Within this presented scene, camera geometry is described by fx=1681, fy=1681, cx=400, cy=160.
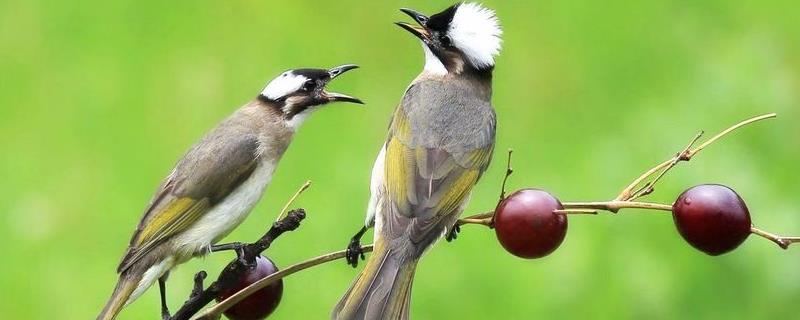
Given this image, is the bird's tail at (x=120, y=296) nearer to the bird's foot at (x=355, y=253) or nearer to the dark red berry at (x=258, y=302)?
the dark red berry at (x=258, y=302)

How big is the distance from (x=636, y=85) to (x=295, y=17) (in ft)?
6.33

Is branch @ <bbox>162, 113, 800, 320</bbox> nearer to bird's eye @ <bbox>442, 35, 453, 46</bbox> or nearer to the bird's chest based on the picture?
the bird's chest

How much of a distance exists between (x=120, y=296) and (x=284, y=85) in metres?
0.98

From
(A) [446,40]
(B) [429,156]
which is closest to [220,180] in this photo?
(B) [429,156]

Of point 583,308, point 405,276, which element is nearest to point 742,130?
point 583,308

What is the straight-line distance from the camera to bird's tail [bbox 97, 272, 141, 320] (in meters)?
3.61

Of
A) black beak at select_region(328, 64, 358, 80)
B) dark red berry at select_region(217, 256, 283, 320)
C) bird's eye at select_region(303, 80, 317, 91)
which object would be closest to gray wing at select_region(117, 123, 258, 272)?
bird's eye at select_region(303, 80, 317, 91)

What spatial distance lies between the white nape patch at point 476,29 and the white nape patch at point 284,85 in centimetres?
42

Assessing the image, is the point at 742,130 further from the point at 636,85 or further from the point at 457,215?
the point at 457,215

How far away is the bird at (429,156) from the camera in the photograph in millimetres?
3674

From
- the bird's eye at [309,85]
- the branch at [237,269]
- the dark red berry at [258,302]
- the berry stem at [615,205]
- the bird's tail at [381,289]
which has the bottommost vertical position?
the bird's tail at [381,289]

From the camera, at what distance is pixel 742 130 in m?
6.41

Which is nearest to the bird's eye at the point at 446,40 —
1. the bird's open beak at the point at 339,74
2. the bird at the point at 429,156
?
the bird at the point at 429,156

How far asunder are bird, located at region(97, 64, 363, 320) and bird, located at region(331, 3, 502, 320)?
0.21m
